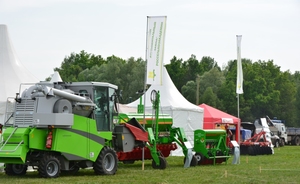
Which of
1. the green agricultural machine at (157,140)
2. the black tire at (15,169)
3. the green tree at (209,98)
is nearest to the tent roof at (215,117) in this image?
the green agricultural machine at (157,140)

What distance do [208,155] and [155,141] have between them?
10.7 feet

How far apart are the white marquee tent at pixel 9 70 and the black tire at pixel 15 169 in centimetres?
885

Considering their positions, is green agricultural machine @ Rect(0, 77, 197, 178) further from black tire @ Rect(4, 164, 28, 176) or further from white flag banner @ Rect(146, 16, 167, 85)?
white flag banner @ Rect(146, 16, 167, 85)

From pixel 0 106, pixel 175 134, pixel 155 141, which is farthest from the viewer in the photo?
pixel 0 106

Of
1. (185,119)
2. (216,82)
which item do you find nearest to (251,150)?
(185,119)

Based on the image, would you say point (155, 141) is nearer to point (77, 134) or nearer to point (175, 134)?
point (175, 134)

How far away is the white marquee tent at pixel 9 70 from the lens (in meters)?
27.0

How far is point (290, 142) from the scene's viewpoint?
56875 millimetres

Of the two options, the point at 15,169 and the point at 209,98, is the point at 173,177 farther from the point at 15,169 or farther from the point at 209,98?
the point at 209,98

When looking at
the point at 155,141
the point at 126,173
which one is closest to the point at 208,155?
the point at 155,141

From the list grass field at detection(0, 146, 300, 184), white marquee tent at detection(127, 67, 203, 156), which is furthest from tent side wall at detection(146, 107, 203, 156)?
grass field at detection(0, 146, 300, 184)

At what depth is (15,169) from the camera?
17.9m

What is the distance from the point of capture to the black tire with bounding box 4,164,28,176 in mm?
17750

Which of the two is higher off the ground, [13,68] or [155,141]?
[13,68]
